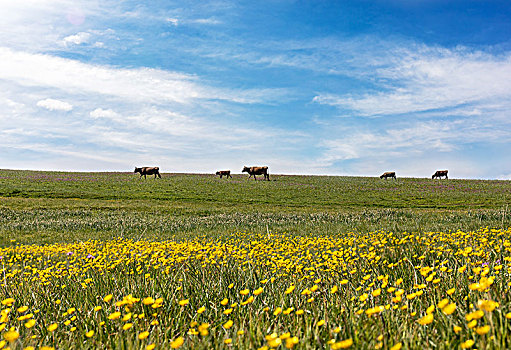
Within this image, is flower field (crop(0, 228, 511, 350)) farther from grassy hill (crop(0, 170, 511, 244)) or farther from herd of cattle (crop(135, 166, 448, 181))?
herd of cattle (crop(135, 166, 448, 181))

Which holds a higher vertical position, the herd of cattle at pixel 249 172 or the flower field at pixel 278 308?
the herd of cattle at pixel 249 172

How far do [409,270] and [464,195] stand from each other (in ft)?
157

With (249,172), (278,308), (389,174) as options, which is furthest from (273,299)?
(389,174)

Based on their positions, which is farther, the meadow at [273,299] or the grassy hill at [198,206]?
the grassy hill at [198,206]

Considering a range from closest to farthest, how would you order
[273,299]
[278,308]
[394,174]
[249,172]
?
1. [278,308]
2. [273,299]
3. [249,172]
4. [394,174]

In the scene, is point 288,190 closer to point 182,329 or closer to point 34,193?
point 34,193

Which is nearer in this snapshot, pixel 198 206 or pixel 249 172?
pixel 198 206

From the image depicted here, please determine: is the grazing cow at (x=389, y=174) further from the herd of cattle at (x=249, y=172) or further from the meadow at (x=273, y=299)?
the meadow at (x=273, y=299)

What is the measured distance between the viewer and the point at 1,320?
125 inches

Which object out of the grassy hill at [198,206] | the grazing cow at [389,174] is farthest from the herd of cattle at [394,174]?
the grassy hill at [198,206]

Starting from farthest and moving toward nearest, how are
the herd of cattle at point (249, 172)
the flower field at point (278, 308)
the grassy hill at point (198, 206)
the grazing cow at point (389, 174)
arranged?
the grazing cow at point (389, 174) → the herd of cattle at point (249, 172) → the grassy hill at point (198, 206) → the flower field at point (278, 308)

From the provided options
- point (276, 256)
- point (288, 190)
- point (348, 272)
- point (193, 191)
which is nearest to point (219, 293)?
point (348, 272)

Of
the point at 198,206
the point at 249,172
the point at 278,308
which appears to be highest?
the point at 249,172

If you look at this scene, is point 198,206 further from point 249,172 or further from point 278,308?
point 249,172
